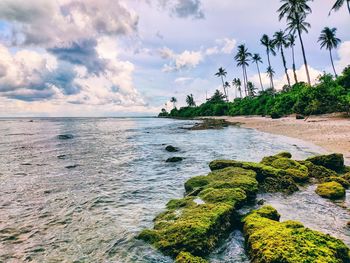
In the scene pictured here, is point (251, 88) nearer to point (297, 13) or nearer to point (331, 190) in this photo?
point (297, 13)

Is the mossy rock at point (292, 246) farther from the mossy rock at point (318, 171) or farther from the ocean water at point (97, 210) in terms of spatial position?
the mossy rock at point (318, 171)

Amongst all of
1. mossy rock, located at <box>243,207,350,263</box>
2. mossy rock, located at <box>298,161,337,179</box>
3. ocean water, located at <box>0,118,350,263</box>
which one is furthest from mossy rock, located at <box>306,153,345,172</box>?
mossy rock, located at <box>243,207,350,263</box>

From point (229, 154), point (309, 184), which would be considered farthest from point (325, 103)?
point (309, 184)

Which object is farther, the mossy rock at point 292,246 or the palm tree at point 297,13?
the palm tree at point 297,13

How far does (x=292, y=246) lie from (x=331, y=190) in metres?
5.15

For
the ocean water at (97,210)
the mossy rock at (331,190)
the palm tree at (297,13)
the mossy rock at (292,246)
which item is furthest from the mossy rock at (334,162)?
the palm tree at (297,13)

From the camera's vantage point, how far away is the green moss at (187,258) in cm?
515

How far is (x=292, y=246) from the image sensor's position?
4797mm

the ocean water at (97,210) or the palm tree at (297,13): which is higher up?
the palm tree at (297,13)

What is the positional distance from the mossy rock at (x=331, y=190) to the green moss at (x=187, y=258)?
563 centimetres

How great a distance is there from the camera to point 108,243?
668 cm

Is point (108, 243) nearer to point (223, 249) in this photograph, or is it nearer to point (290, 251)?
point (223, 249)

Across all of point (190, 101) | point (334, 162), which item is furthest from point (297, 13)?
point (190, 101)

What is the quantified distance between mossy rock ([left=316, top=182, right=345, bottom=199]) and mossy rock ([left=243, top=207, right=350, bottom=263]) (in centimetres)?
389
